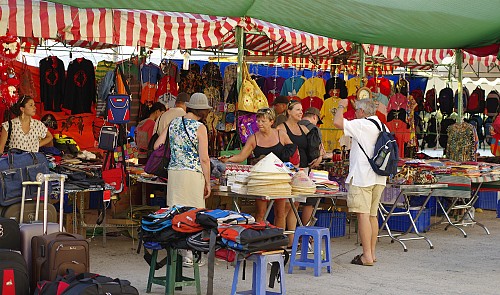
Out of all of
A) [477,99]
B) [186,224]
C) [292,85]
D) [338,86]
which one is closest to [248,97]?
[338,86]

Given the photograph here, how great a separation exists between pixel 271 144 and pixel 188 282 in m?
2.36

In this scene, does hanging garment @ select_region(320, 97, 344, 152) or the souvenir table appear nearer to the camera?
the souvenir table

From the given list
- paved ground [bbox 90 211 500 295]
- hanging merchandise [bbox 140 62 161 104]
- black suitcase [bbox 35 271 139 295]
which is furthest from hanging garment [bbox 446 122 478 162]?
black suitcase [bbox 35 271 139 295]

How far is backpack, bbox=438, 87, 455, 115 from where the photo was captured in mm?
17109

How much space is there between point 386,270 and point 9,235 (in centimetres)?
399

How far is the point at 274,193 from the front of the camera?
8258 millimetres

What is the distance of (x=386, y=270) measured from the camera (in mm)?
8695

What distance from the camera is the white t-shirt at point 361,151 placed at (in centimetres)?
852

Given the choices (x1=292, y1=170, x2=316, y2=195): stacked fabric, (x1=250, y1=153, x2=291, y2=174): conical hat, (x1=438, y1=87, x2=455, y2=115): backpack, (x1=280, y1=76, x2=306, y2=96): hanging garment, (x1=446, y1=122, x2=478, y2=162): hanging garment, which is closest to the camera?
(x1=250, y1=153, x2=291, y2=174): conical hat

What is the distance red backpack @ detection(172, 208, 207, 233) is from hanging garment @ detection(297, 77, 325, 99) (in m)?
7.66

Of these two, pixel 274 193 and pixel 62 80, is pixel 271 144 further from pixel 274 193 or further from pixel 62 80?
pixel 62 80

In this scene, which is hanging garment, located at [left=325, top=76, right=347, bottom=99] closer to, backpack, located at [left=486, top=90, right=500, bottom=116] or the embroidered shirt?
backpack, located at [left=486, top=90, right=500, bottom=116]

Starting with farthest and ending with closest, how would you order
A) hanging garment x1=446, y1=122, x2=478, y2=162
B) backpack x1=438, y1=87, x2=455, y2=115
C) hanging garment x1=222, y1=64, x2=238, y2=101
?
backpack x1=438, y1=87, x2=455, y2=115
hanging garment x1=446, y1=122, x2=478, y2=162
hanging garment x1=222, y1=64, x2=238, y2=101

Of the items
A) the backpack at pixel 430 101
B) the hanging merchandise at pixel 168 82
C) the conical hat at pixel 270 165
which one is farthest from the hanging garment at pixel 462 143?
the conical hat at pixel 270 165
